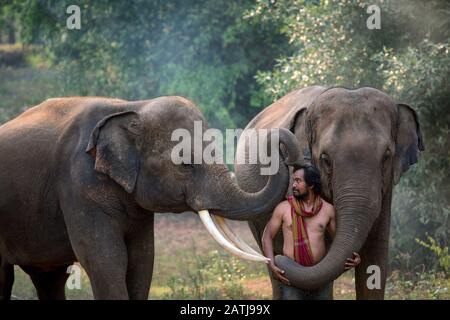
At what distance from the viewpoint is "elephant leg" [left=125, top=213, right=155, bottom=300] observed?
966 centimetres

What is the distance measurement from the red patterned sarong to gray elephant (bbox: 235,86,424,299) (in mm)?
196

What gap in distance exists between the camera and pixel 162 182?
9125 millimetres

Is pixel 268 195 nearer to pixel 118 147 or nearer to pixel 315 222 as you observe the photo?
pixel 315 222

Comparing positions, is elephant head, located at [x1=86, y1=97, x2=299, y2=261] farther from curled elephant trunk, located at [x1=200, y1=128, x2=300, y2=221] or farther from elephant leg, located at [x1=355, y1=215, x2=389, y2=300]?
elephant leg, located at [x1=355, y1=215, x2=389, y2=300]

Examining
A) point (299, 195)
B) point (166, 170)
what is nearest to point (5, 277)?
point (166, 170)

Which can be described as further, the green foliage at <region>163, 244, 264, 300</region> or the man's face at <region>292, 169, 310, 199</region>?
the green foliage at <region>163, 244, 264, 300</region>

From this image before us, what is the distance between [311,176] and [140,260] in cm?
166

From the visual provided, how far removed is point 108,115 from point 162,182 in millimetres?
738

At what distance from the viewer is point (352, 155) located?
9023 mm

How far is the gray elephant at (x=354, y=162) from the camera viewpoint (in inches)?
349

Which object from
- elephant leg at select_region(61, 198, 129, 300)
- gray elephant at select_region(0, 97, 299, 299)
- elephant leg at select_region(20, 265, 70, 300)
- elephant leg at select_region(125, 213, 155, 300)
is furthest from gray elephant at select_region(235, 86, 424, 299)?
elephant leg at select_region(20, 265, 70, 300)

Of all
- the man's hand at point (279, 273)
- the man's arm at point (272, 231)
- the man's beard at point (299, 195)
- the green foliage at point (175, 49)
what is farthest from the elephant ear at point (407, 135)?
the green foliage at point (175, 49)
